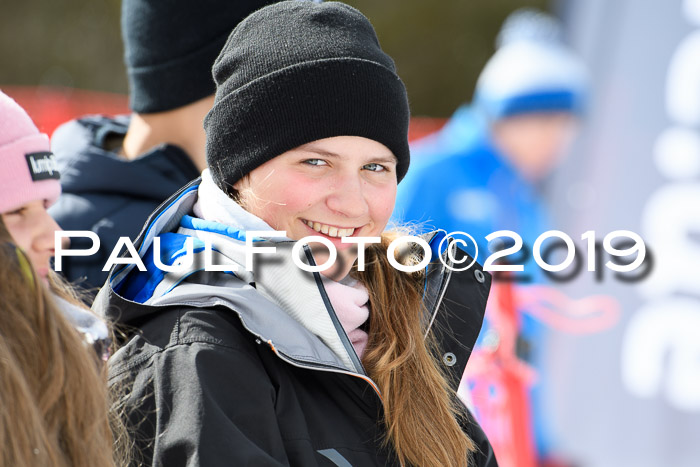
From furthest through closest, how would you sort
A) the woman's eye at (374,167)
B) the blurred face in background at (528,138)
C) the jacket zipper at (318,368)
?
the blurred face in background at (528,138) → the woman's eye at (374,167) → the jacket zipper at (318,368)

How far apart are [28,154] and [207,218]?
1.32ft

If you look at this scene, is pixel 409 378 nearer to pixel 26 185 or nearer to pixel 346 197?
pixel 346 197

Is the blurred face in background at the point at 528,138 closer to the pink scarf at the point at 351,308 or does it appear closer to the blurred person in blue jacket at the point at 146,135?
the blurred person in blue jacket at the point at 146,135

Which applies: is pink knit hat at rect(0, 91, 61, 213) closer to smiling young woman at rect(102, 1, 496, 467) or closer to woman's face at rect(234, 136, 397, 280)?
smiling young woman at rect(102, 1, 496, 467)

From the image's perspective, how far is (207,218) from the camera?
1760 millimetres

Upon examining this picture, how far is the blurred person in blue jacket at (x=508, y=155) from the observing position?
4387 mm

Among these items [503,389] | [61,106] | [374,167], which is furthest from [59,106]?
[374,167]

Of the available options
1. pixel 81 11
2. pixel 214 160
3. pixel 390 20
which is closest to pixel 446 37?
pixel 390 20

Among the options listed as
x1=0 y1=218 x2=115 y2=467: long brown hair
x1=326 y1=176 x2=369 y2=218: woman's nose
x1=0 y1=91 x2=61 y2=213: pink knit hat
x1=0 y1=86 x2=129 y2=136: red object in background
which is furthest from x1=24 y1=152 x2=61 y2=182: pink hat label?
x1=0 y1=86 x2=129 y2=136: red object in background

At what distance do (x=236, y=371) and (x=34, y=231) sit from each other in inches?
15.0

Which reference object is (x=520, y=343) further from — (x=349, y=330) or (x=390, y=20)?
(x=390, y=20)

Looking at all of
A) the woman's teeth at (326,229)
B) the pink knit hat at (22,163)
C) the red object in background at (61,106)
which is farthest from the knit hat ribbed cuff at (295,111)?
the red object in background at (61,106)

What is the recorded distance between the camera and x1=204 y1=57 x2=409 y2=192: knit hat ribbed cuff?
174 cm

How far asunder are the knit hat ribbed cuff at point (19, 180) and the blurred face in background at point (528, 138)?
3536 mm
